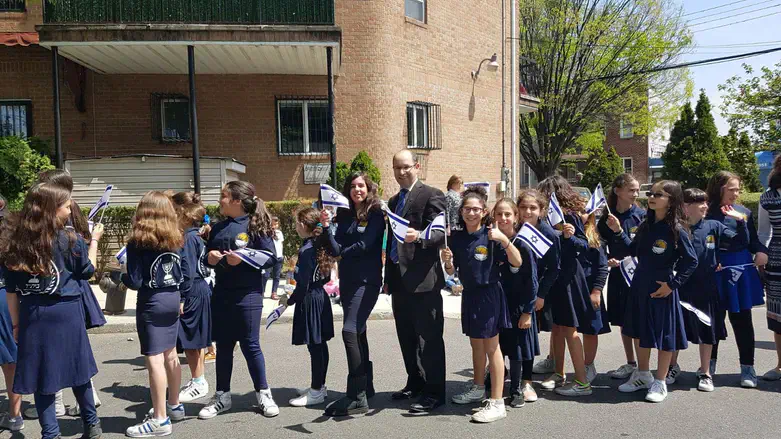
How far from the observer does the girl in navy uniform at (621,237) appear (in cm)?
611

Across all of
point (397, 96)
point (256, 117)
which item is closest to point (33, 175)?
point (256, 117)

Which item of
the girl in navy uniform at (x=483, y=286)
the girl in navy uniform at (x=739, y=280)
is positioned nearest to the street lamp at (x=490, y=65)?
the girl in navy uniform at (x=739, y=280)

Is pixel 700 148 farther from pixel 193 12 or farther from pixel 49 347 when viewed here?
pixel 49 347

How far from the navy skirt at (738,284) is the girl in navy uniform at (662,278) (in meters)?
0.76

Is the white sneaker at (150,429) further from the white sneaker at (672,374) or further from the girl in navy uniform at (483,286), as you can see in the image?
the white sneaker at (672,374)

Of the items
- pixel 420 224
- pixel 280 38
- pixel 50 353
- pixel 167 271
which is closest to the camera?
pixel 50 353

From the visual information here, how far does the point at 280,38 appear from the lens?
41.5 feet

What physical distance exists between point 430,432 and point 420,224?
5.42ft

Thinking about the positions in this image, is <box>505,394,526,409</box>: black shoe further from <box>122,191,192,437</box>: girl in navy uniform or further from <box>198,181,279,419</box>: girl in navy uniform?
<box>122,191,192,437</box>: girl in navy uniform

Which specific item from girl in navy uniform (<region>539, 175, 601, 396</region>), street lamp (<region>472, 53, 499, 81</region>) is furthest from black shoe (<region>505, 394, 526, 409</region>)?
street lamp (<region>472, 53, 499, 81</region>)

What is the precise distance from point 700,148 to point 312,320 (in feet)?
76.8

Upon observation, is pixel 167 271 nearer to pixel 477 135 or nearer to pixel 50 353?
pixel 50 353

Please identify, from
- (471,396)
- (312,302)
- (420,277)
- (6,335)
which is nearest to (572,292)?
(471,396)

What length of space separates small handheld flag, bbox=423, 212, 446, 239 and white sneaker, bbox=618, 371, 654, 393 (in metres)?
2.30
